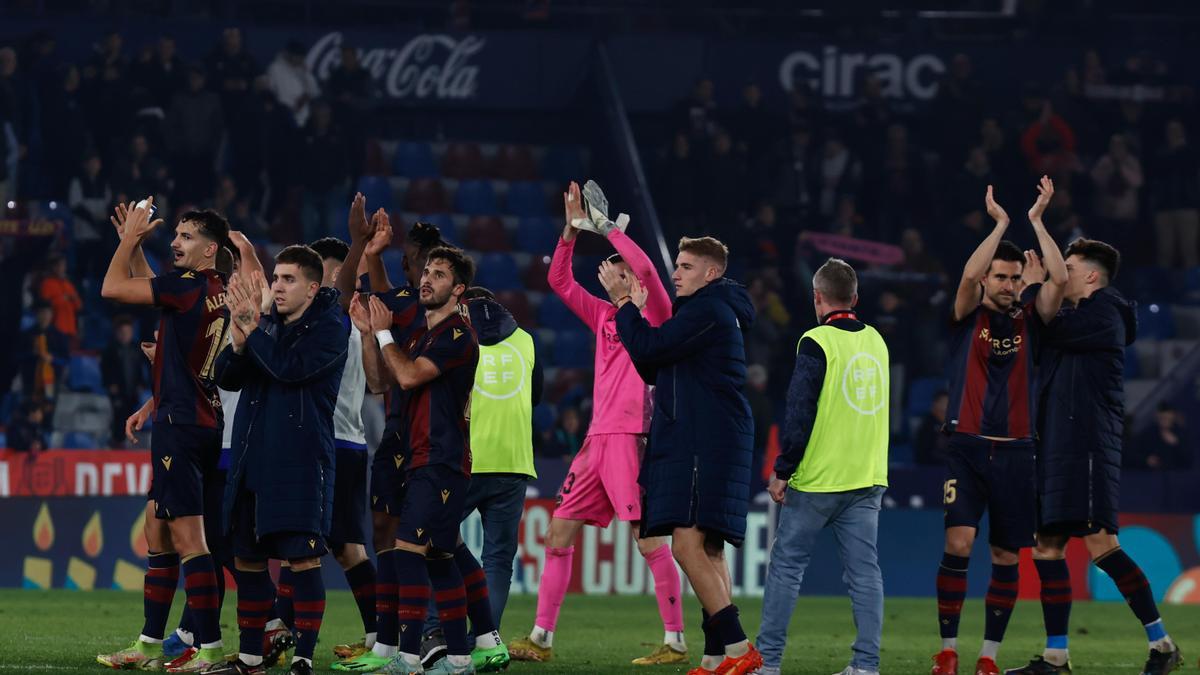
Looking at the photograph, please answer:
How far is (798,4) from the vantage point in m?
24.8

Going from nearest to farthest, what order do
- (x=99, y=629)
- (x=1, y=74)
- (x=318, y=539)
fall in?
(x=318, y=539) < (x=99, y=629) < (x=1, y=74)

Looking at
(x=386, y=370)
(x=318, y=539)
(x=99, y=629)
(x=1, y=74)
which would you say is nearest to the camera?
(x=318, y=539)

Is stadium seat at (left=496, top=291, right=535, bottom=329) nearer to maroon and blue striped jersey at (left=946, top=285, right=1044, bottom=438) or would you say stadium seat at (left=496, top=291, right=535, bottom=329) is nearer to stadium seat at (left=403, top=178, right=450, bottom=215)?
stadium seat at (left=403, top=178, right=450, bottom=215)

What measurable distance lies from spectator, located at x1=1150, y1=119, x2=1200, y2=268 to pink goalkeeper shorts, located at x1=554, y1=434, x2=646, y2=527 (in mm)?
13965

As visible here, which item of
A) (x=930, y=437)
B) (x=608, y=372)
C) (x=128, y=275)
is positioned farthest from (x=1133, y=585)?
(x=930, y=437)

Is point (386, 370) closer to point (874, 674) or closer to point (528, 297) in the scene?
point (874, 674)

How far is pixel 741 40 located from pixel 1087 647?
43.7 feet

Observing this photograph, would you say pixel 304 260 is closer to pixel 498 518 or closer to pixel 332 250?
pixel 332 250

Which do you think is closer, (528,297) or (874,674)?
(874,674)

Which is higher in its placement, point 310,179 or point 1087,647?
point 310,179

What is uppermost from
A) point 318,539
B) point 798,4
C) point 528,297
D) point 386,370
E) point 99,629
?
point 798,4

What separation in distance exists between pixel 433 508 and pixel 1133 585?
12.2ft

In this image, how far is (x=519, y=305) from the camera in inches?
845

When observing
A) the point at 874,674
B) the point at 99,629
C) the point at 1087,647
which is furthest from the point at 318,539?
the point at 1087,647
